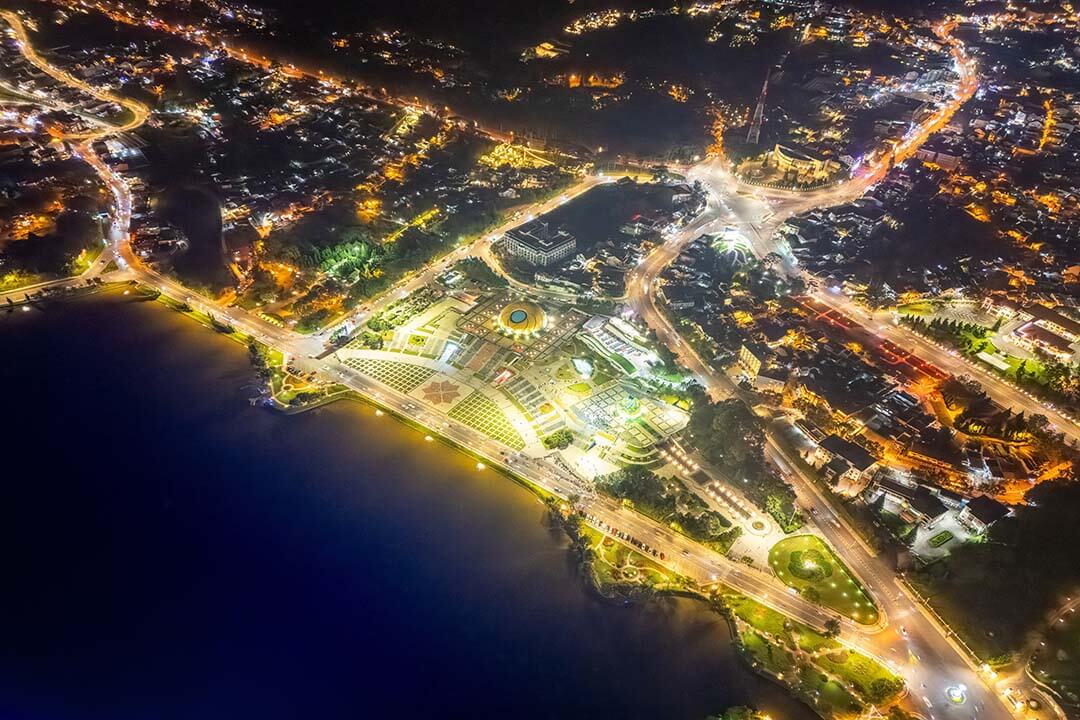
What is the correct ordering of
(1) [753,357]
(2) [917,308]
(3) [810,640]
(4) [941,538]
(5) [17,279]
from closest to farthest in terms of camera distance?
(3) [810,640] → (4) [941,538] → (1) [753,357] → (5) [17,279] → (2) [917,308]

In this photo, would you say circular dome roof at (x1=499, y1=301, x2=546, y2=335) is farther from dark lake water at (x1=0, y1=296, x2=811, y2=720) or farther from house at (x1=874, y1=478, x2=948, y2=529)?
house at (x1=874, y1=478, x2=948, y2=529)

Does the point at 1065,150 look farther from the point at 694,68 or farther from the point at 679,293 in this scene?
the point at 679,293

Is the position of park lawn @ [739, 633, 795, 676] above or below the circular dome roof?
below

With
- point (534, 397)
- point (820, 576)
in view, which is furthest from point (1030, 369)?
point (534, 397)

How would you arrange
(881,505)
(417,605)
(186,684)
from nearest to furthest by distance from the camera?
(186,684) < (417,605) < (881,505)

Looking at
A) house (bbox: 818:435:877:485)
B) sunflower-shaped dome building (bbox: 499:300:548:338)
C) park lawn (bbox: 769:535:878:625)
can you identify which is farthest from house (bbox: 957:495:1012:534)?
sunflower-shaped dome building (bbox: 499:300:548:338)

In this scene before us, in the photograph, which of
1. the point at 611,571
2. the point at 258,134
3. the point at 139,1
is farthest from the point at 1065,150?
the point at 139,1

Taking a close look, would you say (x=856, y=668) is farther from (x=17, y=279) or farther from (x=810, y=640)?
(x=17, y=279)
